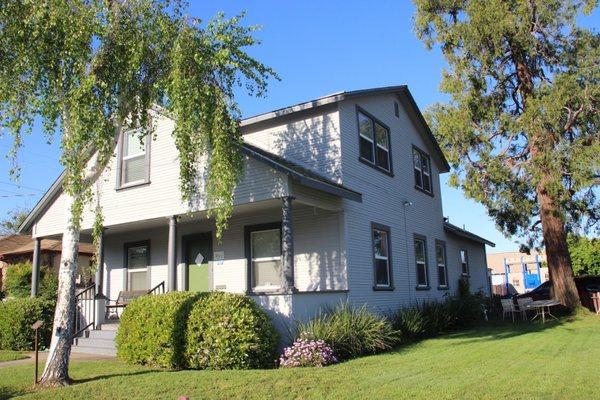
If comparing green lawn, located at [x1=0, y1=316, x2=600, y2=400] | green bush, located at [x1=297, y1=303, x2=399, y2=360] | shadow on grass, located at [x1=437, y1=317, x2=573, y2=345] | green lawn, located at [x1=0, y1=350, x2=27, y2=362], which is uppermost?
green bush, located at [x1=297, y1=303, x2=399, y2=360]

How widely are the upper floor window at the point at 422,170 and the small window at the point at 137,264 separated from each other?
942 cm

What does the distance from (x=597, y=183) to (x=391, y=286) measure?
9222mm

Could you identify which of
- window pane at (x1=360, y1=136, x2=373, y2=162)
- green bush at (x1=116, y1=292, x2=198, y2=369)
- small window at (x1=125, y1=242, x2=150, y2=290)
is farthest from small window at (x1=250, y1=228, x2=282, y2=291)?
small window at (x1=125, y1=242, x2=150, y2=290)

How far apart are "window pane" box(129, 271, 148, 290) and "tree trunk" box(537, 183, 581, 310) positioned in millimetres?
14715

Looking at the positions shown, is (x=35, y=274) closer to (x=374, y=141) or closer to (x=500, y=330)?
(x=374, y=141)

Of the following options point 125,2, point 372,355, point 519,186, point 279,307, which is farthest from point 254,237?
point 519,186

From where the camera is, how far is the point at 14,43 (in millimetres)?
8742

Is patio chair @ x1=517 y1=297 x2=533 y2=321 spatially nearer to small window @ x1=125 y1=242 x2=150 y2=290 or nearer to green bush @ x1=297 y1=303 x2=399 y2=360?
green bush @ x1=297 y1=303 x2=399 y2=360

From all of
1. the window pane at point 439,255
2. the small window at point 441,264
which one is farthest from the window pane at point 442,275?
the window pane at point 439,255

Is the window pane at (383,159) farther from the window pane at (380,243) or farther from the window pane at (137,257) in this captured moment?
A: the window pane at (137,257)

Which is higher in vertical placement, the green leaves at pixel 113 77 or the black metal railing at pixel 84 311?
the green leaves at pixel 113 77

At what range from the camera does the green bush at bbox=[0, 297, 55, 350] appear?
548 inches

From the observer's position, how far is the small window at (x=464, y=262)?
2316 centimetres

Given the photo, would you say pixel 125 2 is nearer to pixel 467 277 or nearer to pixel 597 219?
pixel 467 277
